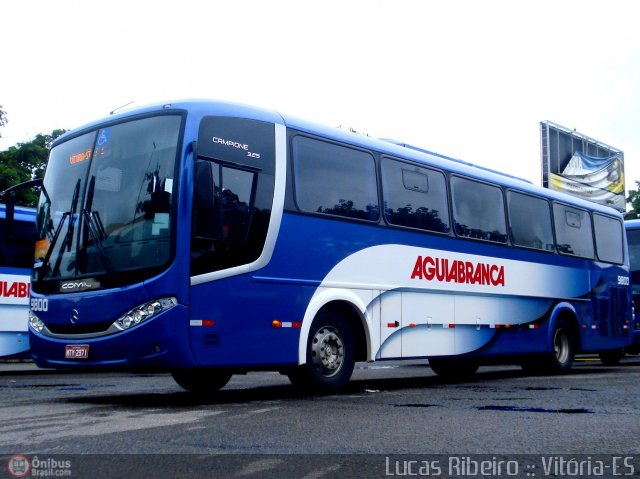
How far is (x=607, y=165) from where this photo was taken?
42438 millimetres

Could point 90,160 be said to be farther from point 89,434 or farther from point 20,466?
point 20,466

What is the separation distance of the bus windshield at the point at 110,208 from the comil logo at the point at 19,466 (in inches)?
137

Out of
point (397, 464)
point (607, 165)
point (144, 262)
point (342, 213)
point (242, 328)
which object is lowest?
point (397, 464)

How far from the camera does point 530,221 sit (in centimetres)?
1569

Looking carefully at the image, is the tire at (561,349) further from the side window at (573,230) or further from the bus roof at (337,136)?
the bus roof at (337,136)

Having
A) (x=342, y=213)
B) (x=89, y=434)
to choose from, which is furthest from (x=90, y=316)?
(x=342, y=213)

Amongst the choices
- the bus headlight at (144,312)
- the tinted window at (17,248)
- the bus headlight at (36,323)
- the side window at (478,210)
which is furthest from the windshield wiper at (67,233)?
the tinted window at (17,248)

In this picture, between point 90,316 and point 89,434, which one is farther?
point 90,316

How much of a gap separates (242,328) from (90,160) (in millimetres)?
2624

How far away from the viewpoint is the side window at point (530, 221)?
15195 millimetres

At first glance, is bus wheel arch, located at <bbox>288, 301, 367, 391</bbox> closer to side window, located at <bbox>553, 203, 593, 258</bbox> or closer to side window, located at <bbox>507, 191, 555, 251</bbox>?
side window, located at <bbox>507, 191, 555, 251</bbox>

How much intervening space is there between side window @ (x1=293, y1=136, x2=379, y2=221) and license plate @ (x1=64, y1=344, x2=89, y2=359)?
298 centimetres

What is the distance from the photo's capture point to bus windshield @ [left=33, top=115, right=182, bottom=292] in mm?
9195

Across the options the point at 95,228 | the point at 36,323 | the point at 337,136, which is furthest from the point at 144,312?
the point at 337,136
